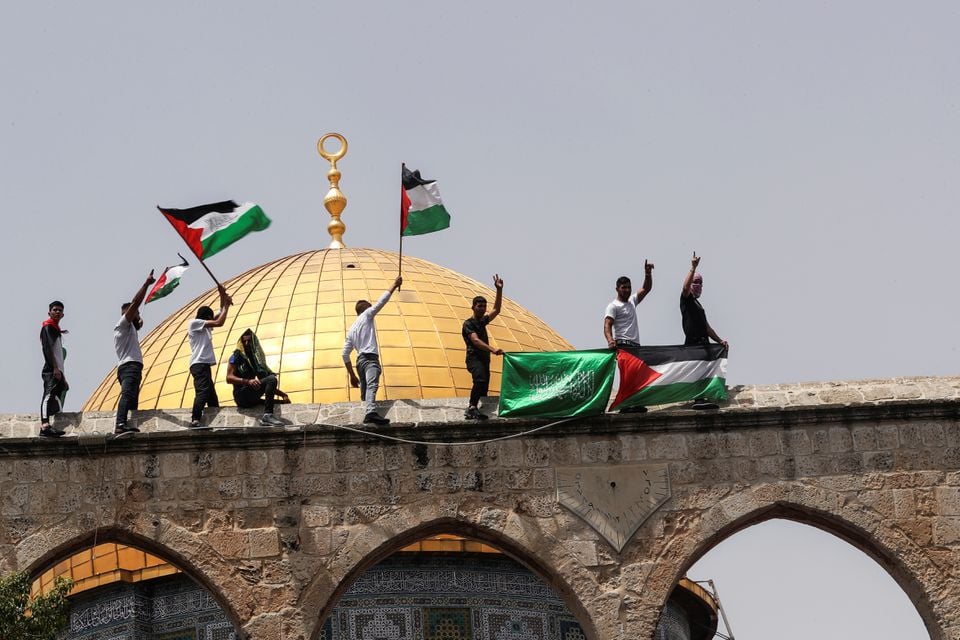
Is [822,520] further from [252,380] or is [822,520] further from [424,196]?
[252,380]

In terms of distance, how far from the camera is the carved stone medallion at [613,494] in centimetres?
1869

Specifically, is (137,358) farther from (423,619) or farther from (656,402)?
(423,619)

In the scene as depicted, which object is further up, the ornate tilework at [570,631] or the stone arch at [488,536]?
the stone arch at [488,536]

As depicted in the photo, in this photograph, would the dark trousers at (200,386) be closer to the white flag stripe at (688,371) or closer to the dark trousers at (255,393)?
the dark trousers at (255,393)

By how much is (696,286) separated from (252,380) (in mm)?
4253

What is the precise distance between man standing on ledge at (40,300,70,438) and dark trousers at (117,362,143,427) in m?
0.53

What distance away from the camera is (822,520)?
18.9m

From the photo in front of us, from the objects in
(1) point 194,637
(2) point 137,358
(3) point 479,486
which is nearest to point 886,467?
(3) point 479,486

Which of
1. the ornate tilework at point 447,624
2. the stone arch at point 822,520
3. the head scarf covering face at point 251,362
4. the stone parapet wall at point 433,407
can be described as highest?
the head scarf covering face at point 251,362

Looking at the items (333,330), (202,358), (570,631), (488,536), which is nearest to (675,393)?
(488,536)

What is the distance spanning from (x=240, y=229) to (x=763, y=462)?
5558 millimetres

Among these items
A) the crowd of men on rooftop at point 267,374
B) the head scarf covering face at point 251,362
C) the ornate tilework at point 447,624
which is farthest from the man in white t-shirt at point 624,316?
the ornate tilework at point 447,624

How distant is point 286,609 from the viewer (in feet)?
59.9

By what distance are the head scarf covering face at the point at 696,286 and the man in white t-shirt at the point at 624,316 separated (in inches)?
15.8
